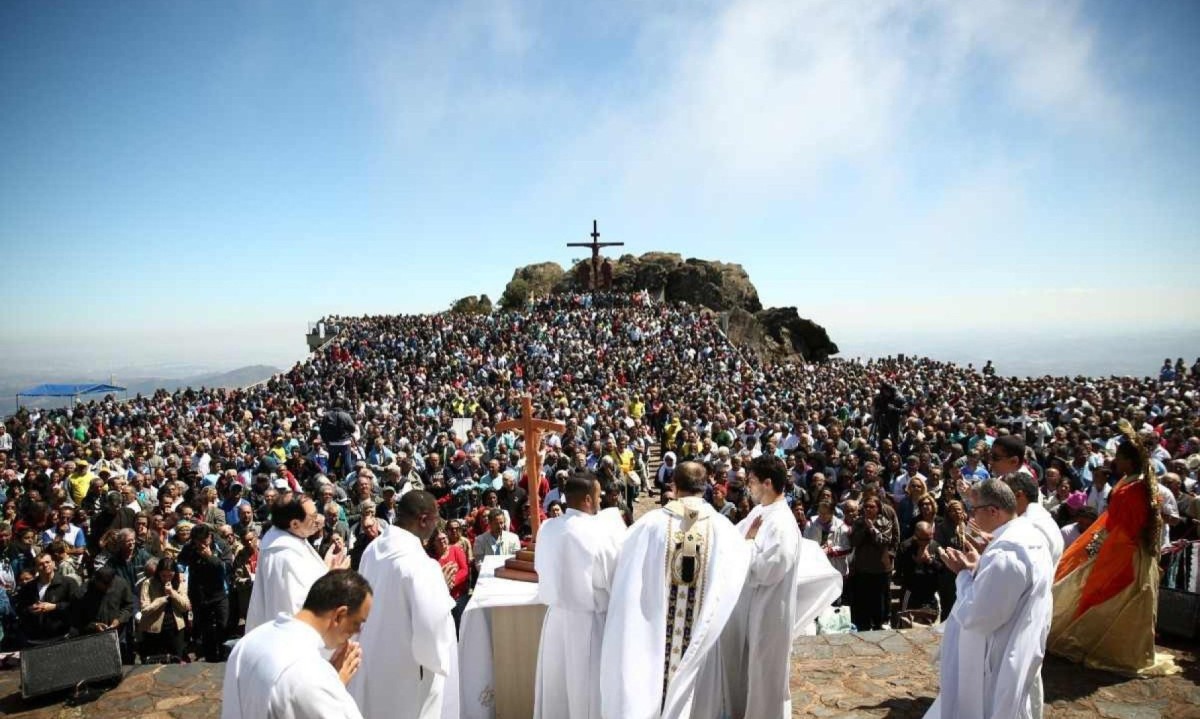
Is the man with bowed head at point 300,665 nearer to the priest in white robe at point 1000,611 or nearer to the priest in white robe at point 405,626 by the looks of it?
the priest in white robe at point 405,626

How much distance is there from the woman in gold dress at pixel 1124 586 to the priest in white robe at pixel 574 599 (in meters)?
3.50

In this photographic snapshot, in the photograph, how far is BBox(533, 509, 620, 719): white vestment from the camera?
391 cm

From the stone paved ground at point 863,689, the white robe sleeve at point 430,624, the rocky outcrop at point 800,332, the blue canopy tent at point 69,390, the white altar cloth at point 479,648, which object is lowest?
the stone paved ground at point 863,689

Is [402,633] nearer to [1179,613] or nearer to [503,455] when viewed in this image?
[1179,613]

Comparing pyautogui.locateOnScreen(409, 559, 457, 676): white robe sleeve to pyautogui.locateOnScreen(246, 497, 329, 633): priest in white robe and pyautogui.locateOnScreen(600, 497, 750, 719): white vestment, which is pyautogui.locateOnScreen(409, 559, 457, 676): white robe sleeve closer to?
pyautogui.locateOnScreen(246, 497, 329, 633): priest in white robe

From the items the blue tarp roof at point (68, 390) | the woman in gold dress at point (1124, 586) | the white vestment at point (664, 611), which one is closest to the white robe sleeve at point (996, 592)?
the white vestment at point (664, 611)

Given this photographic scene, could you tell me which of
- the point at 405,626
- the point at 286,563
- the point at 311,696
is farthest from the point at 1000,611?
the point at 286,563

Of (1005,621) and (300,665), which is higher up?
(300,665)

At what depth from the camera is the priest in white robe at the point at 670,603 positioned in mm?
3775

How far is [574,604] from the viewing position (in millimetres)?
3920

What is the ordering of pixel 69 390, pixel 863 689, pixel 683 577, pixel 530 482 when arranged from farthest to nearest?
pixel 69 390, pixel 863 689, pixel 530 482, pixel 683 577

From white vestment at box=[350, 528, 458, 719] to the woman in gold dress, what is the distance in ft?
14.3

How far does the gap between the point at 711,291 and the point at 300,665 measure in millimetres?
50233

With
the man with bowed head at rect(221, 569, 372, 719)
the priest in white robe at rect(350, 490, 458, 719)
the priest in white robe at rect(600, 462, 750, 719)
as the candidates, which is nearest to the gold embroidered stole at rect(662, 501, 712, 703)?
the priest in white robe at rect(600, 462, 750, 719)
